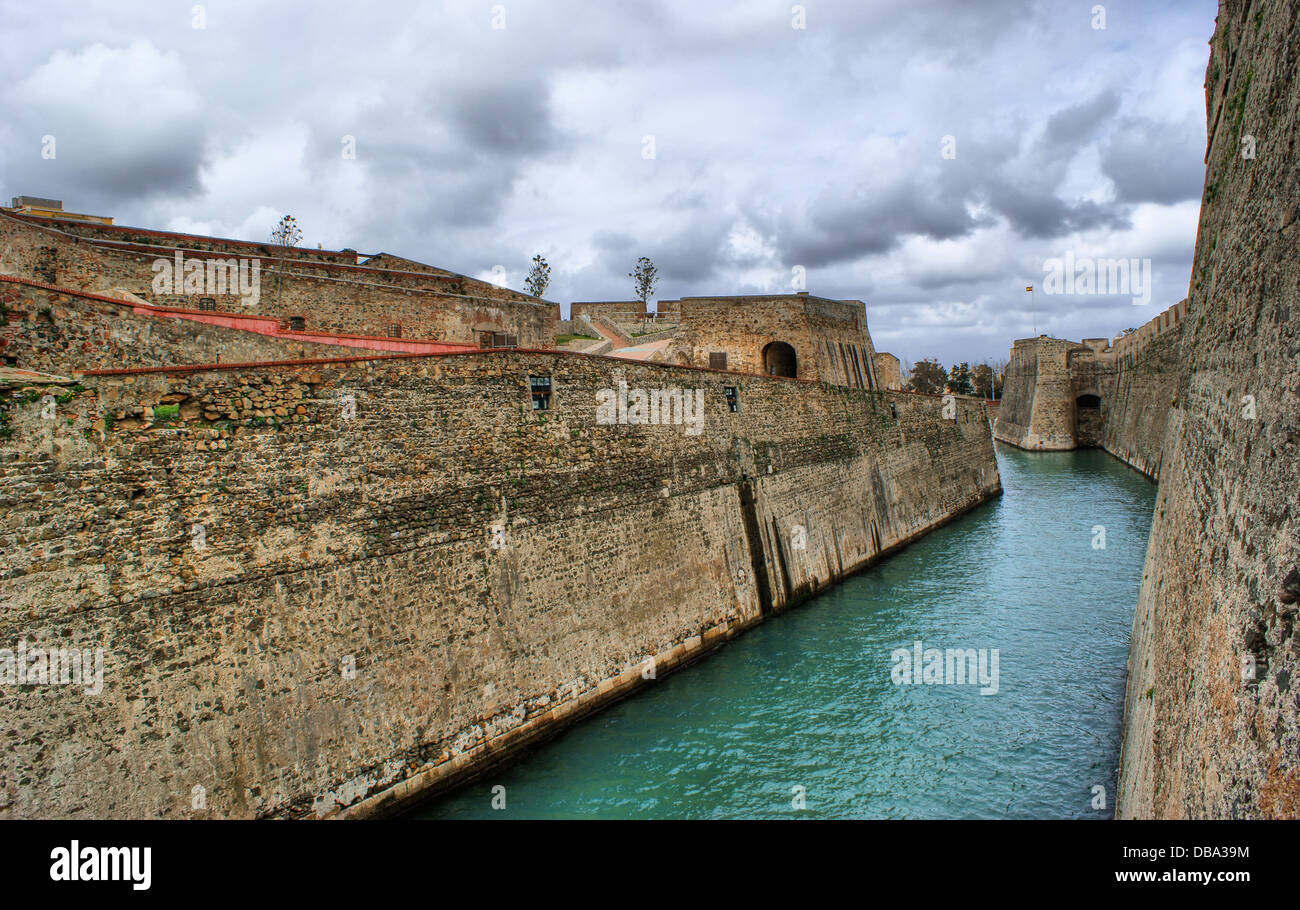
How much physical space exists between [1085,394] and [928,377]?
47515 millimetres

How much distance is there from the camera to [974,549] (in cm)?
2572

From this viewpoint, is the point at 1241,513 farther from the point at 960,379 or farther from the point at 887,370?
the point at 960,379

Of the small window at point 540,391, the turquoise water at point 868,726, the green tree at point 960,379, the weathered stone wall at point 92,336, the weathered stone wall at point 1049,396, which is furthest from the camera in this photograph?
the green tree at point 960,379

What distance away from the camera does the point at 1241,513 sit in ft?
17.0

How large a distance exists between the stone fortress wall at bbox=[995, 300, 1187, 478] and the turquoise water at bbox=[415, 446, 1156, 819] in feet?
85.2

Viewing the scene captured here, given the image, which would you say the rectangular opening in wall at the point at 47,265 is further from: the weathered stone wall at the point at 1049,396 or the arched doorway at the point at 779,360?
the weathered stone wall at the point at 1049,396

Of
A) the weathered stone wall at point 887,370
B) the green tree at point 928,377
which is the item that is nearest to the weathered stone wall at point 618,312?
the weathered stone wall at point 887,370

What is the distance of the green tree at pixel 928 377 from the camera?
3942 inches

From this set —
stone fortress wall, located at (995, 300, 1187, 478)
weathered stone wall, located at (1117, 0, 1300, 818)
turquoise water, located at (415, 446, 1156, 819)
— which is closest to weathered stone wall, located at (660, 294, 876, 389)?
turquoise water, located at (415, 446, 1156, 819)

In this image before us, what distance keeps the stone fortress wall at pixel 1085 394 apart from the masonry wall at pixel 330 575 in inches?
1455

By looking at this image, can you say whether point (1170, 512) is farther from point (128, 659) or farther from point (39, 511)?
point (39, 511)

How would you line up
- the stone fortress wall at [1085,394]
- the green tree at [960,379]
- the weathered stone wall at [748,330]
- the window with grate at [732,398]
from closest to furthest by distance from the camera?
the window with grate at [732,398], the weathered stone wall at [748,330], the stone fortress wall at [1085,394], the green tree at [960,379]
